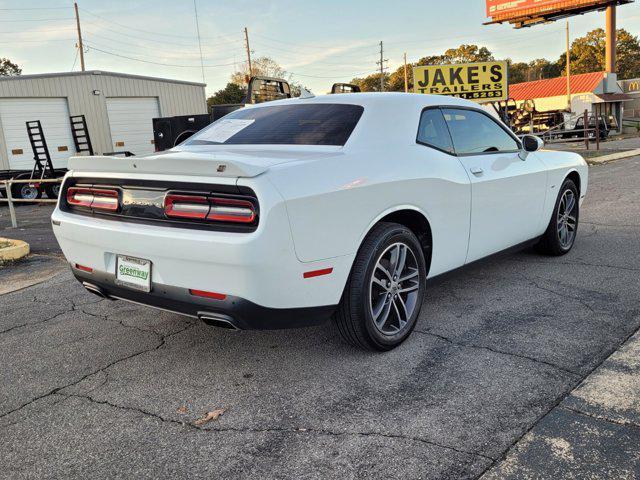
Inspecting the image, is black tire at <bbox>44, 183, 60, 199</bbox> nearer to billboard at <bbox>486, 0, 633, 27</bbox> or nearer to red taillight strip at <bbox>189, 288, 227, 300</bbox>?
red taillight strip at <bbox>189, 288, 227, 300</bbox>

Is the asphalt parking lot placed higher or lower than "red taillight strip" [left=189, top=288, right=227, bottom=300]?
lower

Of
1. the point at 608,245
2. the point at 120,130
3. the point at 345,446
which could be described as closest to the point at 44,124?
the point at 120,130

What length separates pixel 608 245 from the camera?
5.93 m

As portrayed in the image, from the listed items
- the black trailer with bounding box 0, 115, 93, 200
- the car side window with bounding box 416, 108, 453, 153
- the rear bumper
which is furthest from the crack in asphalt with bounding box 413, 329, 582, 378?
the black trailer with bounding box 0, 115, 93, 200

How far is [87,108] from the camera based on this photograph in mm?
20391

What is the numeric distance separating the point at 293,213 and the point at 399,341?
1228mm

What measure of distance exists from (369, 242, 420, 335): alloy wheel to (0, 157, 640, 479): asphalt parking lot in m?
0.18

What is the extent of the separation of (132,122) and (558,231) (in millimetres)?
20059

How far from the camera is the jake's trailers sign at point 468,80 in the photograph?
58.3 ft

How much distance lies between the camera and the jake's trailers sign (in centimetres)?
1778

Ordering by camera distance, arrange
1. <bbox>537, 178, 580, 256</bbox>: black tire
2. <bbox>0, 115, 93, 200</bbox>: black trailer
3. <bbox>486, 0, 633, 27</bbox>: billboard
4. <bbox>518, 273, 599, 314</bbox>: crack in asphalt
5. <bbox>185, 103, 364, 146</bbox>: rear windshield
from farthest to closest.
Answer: <bbox>486, 0, 633, 27</bbox>: billboard → <bbox>0, 115, 93, 200</bbox>: black trailer → <bbox>537, 178, 580, 256</bbox>: black tire → <bbox>518, 273, 599, 314</bbox>: crack in asphalt → <bbox>185, 103, 364, 146</bbox>: rear windshield

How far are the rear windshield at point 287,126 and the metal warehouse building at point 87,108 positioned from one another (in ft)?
54.6

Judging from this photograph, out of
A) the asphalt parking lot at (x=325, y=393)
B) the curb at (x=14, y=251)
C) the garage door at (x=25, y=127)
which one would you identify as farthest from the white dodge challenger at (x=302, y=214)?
the garage door at (x=25, y=127)

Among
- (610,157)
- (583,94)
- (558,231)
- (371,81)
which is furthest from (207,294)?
(371,81)
